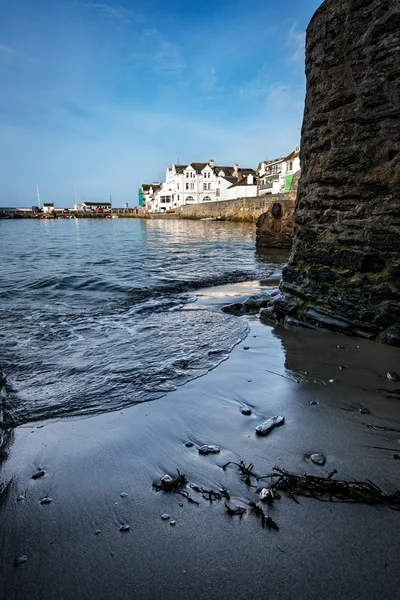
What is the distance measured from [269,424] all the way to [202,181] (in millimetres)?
86174

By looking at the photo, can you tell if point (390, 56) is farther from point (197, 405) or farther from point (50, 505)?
point (50, 505)

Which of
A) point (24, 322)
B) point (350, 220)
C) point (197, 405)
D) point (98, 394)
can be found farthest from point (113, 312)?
point (350, 220)

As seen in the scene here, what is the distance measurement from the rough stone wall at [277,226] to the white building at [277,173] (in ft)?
132

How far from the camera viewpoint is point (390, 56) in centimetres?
385

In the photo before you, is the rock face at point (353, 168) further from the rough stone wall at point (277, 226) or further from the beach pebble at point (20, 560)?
the rough stone wall at point (277, 226)

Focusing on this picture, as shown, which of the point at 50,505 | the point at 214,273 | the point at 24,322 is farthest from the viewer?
the point at 214,273

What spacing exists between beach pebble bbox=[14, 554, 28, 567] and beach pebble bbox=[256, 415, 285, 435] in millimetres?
1748

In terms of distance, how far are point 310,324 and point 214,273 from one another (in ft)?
23.8

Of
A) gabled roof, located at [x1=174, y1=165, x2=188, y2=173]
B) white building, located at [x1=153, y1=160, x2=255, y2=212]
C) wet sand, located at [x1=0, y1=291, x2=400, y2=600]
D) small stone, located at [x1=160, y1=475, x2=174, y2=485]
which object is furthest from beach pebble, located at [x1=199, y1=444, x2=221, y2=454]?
gabled roof, located at [x1=174, y1=165, x2=188, y2=173]

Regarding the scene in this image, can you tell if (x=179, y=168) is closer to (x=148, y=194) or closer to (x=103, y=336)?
(x=148, y=194)

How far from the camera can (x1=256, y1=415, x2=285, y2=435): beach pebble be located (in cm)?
266

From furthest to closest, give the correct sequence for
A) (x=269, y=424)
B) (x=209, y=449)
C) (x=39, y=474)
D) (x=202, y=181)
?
(x=202, y=181), (x=269, y=424), (x=209, y=449), (x=39, y=474)

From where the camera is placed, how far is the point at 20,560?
5.34 ft

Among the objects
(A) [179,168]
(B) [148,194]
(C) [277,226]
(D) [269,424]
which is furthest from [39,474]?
(B) [148,194]
